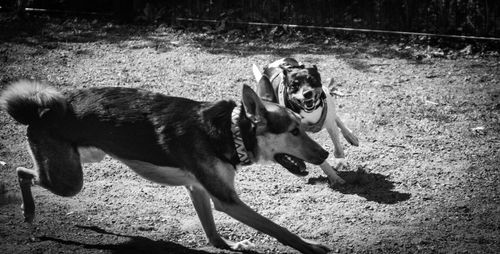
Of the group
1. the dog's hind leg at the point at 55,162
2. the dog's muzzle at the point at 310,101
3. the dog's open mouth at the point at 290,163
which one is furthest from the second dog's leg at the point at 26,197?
the dog's muzzle at the point at 310,101

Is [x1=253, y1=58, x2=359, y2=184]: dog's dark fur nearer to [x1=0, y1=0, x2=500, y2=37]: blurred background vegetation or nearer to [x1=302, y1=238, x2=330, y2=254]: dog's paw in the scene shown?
[x1=302, y1=238, x2=330, y2=254]: dog's paw

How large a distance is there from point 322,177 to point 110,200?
88.5 inches

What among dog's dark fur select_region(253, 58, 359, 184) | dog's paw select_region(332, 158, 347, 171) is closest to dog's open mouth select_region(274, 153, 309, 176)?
dog's dark fur select_region(253, 58, 359, 184)

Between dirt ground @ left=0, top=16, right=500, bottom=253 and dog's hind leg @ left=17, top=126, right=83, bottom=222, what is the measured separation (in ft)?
1.66

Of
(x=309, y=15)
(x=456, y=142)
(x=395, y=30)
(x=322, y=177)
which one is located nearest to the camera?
(x=322, y=177)

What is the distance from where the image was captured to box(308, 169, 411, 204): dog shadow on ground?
5.57m

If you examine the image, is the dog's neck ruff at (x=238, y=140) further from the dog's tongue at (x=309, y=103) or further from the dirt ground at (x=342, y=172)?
the dog's tongue at (x=309, y=103)

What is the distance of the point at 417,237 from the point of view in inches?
186

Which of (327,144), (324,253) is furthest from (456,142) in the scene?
(324,253)

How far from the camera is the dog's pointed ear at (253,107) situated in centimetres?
434

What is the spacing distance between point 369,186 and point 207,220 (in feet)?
6.18

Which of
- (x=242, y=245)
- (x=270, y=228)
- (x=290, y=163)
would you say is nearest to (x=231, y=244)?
(x=242, y=245)

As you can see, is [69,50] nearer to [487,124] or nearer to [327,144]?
[327,144]

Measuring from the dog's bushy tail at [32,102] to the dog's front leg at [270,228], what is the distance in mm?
1562
